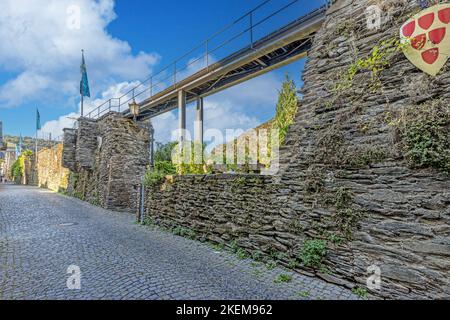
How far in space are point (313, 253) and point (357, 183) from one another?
1241mm

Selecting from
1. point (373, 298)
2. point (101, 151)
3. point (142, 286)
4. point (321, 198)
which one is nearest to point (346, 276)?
point (373, 298)

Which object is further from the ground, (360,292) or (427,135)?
(427,135)

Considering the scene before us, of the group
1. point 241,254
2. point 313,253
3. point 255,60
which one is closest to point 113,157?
point 255,60

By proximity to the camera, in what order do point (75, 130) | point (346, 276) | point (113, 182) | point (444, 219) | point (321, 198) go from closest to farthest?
point (444, 219) < point (346, 276) < point (321, 198) < point (113, 182) < point (75, 130)

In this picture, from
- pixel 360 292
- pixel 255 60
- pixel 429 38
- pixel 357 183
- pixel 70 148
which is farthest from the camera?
pixel 70 148

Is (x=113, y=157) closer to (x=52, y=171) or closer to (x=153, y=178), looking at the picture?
Result: (x=153, y=178)

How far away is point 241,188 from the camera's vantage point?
→ 5.16 m

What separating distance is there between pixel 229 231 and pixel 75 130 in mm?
14492

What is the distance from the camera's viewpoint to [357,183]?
353 centimetres

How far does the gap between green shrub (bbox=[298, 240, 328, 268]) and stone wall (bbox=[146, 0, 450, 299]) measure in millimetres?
71

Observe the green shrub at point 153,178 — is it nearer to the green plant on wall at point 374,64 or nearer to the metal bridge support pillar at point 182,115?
the metal bridge support pillar at point 182,115
